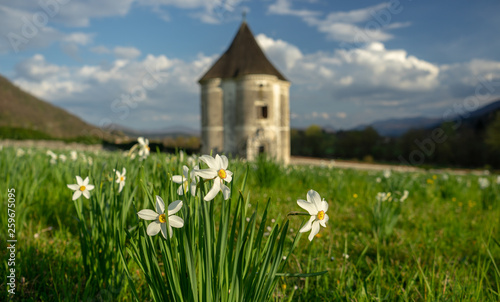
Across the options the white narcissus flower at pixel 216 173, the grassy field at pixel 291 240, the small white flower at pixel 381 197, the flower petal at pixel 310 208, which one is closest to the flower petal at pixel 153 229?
the grassy field at pixel 291 240

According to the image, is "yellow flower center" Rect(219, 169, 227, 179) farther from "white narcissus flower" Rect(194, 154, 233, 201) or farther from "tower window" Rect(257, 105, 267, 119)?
"tower window" Rect(257, 105, 267, 119)

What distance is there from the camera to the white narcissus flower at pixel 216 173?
106 centimetres

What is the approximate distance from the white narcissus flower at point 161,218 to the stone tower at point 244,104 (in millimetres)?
21509

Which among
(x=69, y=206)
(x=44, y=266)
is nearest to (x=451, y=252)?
(x=44, y=266)

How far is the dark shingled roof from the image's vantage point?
2409 cm

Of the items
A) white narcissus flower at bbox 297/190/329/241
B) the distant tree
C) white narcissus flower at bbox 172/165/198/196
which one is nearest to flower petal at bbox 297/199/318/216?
white narcissus flower at bbox 297/190/329/241

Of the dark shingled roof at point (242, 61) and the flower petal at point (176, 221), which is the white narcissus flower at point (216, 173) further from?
the dark shingled roof at point (242, 61)

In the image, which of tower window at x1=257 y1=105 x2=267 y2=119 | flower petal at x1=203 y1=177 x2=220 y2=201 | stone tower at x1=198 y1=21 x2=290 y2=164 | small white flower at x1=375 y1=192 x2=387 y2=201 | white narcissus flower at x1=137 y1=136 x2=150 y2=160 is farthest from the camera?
tower window at x1=257 y1=105 x2=267 y2=119

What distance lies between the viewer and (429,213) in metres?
4.34

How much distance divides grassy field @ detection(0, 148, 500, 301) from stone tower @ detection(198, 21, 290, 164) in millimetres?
18305

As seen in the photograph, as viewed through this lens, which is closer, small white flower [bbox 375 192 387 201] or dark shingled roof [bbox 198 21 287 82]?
small white flower [bbox 375 192 387 201]

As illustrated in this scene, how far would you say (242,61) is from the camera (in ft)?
81.3

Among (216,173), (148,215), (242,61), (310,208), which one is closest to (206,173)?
(216,173)

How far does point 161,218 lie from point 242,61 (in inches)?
977
